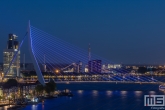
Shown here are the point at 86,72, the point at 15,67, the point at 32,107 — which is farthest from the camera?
the point at 15,67

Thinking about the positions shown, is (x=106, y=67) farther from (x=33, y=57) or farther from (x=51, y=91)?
(x=33, y=57)

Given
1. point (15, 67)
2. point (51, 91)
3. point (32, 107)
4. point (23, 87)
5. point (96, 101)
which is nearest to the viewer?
point (32, 107)

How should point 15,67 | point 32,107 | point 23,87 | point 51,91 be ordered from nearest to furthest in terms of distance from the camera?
point 32,107 < point 23,87 < point 51,91 < point 15,67

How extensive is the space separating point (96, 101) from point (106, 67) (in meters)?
14.1

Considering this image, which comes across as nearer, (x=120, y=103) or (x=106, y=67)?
(x=120, y=103)

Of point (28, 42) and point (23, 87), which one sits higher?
point (28, 42)

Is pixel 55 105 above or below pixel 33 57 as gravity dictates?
below

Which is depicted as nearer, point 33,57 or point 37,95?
point 33,57

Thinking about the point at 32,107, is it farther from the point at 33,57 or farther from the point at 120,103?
the point at 120,103

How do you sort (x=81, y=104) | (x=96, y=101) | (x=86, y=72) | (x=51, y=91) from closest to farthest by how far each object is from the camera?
(x=81, y=104)
(x=96, y=101)
(x=51, y=91)
(x=86, y=72)

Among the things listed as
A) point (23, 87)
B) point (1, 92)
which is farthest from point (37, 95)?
point (1, 92)

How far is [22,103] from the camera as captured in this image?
43.0 feet

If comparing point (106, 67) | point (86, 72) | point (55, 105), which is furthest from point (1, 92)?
point (106, 67)

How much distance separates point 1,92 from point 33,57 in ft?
5.30
